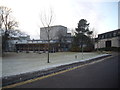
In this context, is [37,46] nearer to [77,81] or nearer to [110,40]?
[110,40]

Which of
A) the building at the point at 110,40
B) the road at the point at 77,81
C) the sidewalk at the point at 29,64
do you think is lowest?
the sidewalk at the point at 29,64

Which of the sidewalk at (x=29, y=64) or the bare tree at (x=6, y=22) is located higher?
the bare tree at (x=6, y=22)

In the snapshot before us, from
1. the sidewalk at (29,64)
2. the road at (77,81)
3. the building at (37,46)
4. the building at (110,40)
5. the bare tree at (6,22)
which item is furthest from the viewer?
the building at (37,46)

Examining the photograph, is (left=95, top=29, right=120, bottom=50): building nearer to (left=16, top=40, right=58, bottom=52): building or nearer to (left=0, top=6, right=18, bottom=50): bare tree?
(left=16, top=40, right=58, bottom=52): building

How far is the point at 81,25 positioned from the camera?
34.8 meters

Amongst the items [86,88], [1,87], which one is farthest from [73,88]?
[1,87]

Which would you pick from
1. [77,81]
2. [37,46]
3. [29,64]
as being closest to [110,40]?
[37,46]

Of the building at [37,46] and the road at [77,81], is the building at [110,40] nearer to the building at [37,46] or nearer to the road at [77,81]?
the building at [37,46]

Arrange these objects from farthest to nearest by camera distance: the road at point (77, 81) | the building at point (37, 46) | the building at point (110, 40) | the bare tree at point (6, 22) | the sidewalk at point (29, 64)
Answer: the building at point (37, 46) → the building at point (110, 40) → the bare tree at point (6, 22) → the sidewalk at point (29, 64) → the road at point (77, 81)

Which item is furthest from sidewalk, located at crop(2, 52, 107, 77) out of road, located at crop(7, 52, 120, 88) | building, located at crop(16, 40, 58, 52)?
building, located at crop(16, 40, 58, 52)

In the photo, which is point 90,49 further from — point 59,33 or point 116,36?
point 59,33

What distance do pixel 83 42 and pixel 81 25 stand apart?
6140mm

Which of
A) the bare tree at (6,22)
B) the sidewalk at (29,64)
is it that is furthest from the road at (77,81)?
the bare tree at (6,22)

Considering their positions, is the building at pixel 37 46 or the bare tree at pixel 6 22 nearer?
the bare tree at pixel 6 22
